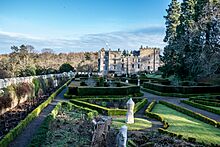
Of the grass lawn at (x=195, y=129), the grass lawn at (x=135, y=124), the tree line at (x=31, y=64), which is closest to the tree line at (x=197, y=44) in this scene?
the grass lawn at (x=195, y=129)

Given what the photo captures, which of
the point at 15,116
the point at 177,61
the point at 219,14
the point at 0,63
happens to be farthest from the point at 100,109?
the point at 0,63

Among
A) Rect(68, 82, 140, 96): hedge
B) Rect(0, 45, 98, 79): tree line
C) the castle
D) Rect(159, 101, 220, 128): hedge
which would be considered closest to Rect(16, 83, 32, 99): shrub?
Rect(68, 82, 140, 96): hedge

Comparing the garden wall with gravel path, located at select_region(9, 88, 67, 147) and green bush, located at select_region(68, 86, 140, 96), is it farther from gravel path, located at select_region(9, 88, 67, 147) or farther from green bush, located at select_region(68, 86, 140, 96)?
green bush, located at select_region(68, 86, 140, 96)

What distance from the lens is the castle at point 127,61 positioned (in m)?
70.9

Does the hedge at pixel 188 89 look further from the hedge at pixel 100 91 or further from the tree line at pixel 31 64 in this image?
the tree line at pixel 31 64

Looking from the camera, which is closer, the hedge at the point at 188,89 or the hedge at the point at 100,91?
the hedge at the point at 100,91

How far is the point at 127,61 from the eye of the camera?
232 feet

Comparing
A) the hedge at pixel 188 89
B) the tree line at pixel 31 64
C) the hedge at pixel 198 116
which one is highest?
the tree line at pixel 31 64

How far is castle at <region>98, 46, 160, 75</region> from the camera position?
233 ft

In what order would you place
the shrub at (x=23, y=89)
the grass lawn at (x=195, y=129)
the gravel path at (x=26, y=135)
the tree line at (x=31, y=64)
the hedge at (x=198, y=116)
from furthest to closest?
the tree line at (x=31, y=64) < the shrub at (x=23, y=89) < the hedge at (x=198, y=116) < the grass lawn at (x=195, y=129) < the gravel path at (x=26, y=135)

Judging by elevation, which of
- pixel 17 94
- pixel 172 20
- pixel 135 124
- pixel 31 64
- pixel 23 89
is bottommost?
pixel 135 124

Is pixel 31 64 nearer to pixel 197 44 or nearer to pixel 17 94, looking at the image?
pixel 197 44

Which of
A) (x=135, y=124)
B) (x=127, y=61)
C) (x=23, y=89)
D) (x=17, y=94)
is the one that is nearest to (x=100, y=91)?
(x=23, y=89)

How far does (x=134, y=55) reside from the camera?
7550cm
